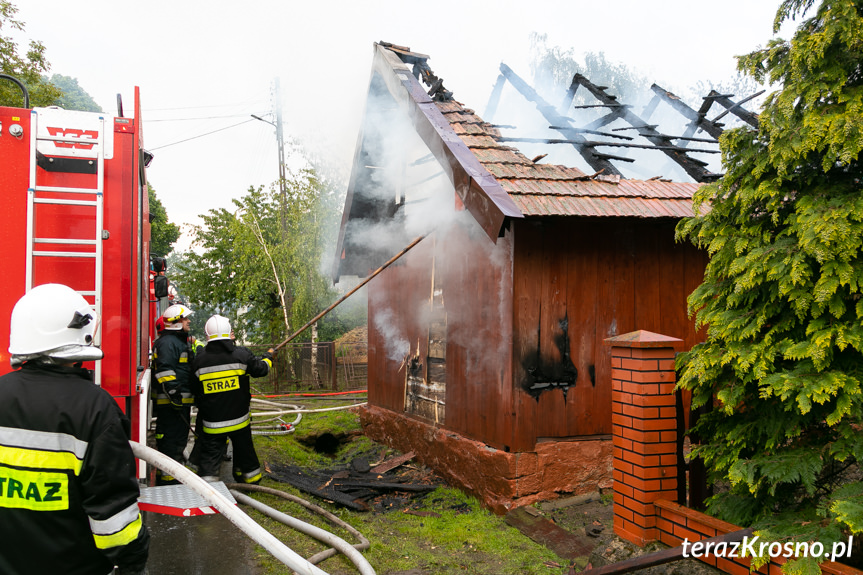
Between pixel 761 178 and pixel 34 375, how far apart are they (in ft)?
12.8

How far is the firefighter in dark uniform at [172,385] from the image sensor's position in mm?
6577

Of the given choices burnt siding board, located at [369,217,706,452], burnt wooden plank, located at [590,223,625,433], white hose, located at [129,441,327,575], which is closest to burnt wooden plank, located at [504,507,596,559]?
burnt siding board, located at [369,217,706,452]

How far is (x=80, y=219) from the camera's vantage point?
397 cm

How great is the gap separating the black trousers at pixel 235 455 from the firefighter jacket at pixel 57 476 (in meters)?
→ 4.15

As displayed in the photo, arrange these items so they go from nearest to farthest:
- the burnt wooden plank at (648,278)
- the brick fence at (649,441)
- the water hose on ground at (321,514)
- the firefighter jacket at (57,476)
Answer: the firefighter jacket at (57,476)
the brick fence at (649,441)
the water hose on ground at (321,514)
the burnt wooden plank at (648,278)

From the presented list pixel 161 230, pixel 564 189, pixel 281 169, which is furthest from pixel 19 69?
pixel 161 230

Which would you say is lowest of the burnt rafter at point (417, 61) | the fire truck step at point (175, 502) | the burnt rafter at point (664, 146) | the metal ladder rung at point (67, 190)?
the fire truck step at point (175, 502)

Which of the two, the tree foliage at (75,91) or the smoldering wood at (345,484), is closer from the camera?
the smoldering wood at (345,484)

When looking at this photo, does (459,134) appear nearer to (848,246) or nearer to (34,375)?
(848,246)

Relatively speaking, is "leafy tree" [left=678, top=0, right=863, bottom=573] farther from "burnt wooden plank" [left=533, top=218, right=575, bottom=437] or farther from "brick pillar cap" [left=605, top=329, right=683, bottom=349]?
"burnt wooden plank" [left=533, top=218, right=575, bottom=437]

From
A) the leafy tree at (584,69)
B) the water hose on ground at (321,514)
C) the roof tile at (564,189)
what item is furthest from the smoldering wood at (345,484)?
the leafy tree at (584,69)

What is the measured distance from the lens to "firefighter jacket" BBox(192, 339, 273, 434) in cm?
639

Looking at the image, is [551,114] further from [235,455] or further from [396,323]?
[235,455]

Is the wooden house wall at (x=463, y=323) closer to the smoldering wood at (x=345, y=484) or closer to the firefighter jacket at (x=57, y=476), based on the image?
the smoldering wood at (x=345, y=484)
